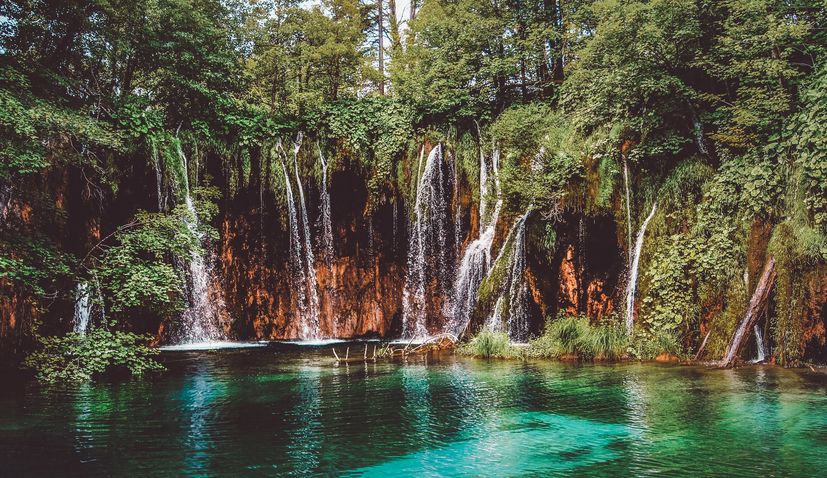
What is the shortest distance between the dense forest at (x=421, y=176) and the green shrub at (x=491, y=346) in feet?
2.11

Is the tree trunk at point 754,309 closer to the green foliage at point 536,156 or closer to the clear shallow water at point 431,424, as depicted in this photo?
the clear shallow water at point 431,424

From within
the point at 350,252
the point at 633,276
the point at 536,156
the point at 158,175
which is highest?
the point at 158,175

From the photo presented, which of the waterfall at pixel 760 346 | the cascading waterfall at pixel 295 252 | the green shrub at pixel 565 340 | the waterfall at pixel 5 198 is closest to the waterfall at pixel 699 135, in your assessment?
the waterfall at pixel 760 346

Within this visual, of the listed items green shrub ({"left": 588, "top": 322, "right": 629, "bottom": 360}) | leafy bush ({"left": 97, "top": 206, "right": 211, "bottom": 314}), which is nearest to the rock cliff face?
green shrub ({"left": 588, "top": 322, "right": 629, "bottom": 360})

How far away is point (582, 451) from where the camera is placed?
17.1 feet

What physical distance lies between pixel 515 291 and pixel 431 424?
24.2 feet

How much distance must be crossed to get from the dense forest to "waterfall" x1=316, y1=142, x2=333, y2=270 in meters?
0.08

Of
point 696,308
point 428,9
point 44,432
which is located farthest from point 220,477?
point 428,9

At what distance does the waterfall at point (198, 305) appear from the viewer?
1622 cm

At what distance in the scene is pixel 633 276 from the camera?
11.7 m

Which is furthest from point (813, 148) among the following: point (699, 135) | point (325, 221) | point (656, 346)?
point (325, 221)

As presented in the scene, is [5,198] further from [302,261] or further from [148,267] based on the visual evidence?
[302,261]

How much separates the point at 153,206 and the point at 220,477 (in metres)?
13.4

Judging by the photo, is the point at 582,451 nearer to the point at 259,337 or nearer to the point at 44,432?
the point at 44,432
